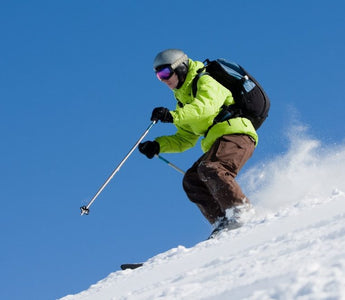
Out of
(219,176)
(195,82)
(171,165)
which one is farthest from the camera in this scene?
(171,165)

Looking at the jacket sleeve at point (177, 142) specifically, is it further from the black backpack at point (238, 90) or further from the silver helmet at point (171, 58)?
the silver helmet at point (171, 58)

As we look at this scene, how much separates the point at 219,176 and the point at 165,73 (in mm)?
1556

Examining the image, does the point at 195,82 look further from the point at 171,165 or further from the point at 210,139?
the point at 171,165

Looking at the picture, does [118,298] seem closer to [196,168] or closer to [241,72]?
[196,168]

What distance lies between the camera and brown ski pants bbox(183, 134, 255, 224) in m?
6.87

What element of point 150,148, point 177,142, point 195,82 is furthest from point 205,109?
point 150,148

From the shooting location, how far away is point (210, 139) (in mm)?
7492

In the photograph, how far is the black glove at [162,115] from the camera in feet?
23.3

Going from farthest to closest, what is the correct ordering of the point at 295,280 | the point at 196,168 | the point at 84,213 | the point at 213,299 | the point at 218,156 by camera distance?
the point at 84,213
the point at 196,168
the point at 218,156
the point at 213,299
the point at 295,280

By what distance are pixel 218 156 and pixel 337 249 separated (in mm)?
3981

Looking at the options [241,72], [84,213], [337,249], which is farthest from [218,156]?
[337,249]

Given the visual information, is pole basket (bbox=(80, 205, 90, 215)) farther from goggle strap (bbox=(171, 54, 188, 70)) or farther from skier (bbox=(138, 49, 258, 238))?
goggle strap (bbox=(171, 54, 188, 70))

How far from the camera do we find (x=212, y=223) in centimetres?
748

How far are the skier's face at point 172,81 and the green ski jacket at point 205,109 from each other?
0.31 ft
